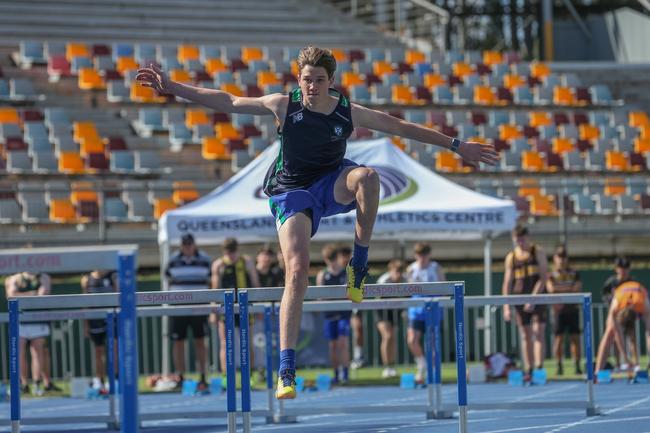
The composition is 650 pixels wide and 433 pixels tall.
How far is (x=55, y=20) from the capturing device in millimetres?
28812

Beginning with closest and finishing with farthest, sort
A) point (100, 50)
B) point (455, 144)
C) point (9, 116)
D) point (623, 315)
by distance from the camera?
point (455, 144)
point (623, 315)
point (9, 116)
point (100, 50)

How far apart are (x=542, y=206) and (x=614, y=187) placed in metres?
1.18

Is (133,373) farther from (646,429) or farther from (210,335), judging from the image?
(210,335)

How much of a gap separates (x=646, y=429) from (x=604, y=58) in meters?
28.1

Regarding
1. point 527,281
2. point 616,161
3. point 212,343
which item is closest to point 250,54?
point 616,161

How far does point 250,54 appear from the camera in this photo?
2741 centimetres

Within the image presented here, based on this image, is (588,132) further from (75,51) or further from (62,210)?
(62,210)

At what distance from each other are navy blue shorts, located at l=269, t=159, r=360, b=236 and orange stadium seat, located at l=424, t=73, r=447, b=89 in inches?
804

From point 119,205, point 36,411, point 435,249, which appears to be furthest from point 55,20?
point 36,411

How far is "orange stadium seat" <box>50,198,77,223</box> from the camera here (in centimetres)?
1970

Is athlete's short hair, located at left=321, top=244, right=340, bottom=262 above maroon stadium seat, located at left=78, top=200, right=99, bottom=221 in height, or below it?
below

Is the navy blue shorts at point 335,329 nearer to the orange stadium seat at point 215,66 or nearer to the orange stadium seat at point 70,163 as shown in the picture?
the orange stadium seat at point 70,163

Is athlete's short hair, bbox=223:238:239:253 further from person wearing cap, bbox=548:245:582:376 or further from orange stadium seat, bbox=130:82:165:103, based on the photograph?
orange stadium seat, bbox=130:82:165:103

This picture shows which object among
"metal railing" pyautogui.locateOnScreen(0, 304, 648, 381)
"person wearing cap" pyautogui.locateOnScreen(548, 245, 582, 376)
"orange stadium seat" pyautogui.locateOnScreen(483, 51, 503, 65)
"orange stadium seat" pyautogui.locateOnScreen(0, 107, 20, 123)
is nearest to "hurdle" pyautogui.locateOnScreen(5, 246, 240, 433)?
"metal railing" pyautogui.locateOnScreen(0, 304, 648, 381)
